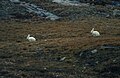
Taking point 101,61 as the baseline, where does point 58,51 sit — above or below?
below

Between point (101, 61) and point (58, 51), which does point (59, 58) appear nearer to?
point (58, 51)

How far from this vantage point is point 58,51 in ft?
143

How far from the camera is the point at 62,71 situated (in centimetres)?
3338

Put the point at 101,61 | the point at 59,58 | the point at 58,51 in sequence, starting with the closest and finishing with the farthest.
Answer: the point at 101,61
the point at 59,58
the point at 58,51

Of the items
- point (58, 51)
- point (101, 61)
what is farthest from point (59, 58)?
point (101, 61)

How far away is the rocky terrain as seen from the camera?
33.1 m

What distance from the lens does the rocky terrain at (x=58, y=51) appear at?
33078 millimetres

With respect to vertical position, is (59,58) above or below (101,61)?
below

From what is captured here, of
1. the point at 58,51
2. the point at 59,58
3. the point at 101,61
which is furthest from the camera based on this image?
the point at 58,51

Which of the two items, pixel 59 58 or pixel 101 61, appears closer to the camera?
pixel 101 61

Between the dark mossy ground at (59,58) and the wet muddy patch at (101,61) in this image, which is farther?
the wet muddy patch at (101,61)

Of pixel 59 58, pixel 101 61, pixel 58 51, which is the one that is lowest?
pixel 58 51

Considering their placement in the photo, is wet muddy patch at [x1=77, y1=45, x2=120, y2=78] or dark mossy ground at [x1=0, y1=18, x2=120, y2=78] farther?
wet muddy patch at [x1=77, y1=45, x2=120, y2=78]

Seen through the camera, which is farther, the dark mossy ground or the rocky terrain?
the rocky terrain
